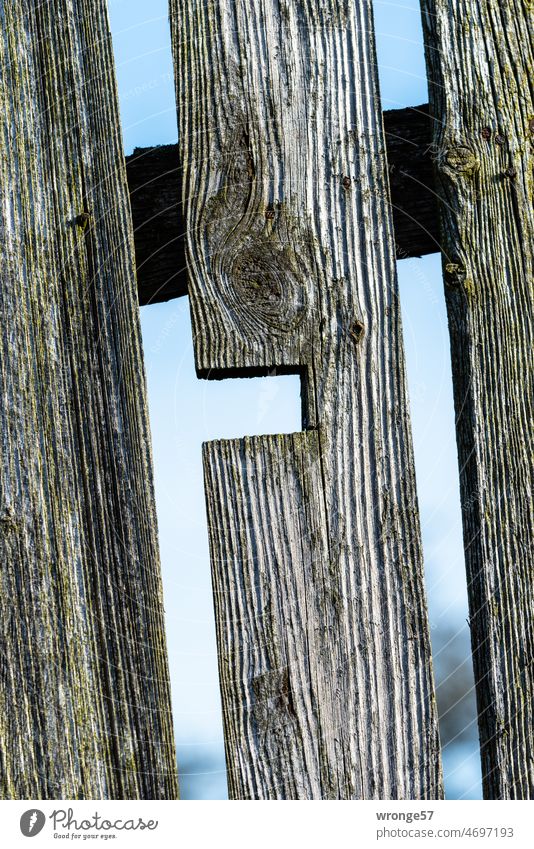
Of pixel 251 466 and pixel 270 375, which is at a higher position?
pixel 270 375

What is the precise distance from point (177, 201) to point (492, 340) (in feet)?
2.20

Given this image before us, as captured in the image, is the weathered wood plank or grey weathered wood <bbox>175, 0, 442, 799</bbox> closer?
grey weathered wood <bbox>175, 0, 442, 799</bbox>

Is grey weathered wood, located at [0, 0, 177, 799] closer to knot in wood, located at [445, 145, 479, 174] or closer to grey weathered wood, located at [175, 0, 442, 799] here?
grey weathered wood, located at [175, 0, 442, 799]

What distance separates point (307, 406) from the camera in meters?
1.51

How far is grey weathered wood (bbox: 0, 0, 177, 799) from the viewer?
1498mm

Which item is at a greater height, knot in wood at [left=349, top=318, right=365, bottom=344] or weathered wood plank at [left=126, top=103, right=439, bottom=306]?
weathered wood plank at [left=126, top=103, right=439, bottom=306]

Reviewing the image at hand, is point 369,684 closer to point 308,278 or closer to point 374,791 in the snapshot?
point 374,791

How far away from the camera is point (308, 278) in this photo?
4.99ft

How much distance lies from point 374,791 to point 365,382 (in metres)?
0.75

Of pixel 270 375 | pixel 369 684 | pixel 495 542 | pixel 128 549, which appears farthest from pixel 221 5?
pixel 369 684

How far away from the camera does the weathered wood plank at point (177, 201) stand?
1578 mm

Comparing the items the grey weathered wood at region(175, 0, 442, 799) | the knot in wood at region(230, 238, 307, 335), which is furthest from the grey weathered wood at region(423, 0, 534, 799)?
the knot in wood at region(230, 238, 307, 335)

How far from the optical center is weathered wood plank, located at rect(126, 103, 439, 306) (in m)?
1.58

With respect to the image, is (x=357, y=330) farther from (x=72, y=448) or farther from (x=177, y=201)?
(x=72, y=448)
